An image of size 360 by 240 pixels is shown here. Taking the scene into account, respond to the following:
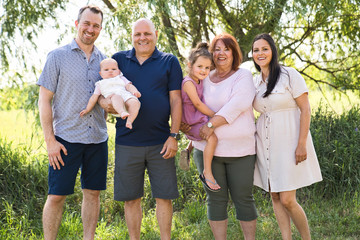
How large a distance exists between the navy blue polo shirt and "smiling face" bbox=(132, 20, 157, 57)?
3.0 inches

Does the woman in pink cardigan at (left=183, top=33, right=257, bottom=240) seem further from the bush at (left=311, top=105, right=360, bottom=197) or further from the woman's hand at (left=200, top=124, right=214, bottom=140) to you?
the bush at (left=311, top=105, right=360, bottom=197)

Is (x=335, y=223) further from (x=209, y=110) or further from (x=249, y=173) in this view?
(x=209, y=110)

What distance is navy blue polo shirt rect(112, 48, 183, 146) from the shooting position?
3129mm

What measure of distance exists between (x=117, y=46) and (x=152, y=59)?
7.32 feet

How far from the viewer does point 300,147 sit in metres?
3.02

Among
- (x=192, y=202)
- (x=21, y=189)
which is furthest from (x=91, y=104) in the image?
(x=21, y=189)

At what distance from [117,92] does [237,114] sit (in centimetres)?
91

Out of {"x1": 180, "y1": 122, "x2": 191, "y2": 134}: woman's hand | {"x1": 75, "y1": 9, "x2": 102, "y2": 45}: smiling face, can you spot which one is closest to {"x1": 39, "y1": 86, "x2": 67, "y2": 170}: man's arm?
{"x1": 75, "y1": 9, "x2": 102, "y2": 45}: smiling face

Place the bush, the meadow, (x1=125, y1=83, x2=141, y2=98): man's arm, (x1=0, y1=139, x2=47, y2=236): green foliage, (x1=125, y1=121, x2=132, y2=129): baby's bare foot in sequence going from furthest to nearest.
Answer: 1. the bush
2. (x1=0, y1=139, x2=47, y2=236): green foliage
3. the meadow
4. (x1=125, y1=83, x2=141, y2=98): man's arm
5. (x1=125, y1=121, x2=132, y2=129): baby's bare foot

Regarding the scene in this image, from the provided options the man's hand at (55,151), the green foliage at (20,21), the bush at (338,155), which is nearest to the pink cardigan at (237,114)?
the man's hand at (55,151)

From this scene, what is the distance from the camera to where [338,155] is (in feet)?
15.7

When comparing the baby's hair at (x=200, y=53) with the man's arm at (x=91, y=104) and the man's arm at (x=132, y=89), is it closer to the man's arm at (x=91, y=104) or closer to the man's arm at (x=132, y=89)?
the man's arm at (x=132, y=89)

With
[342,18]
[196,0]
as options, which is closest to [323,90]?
[342,18]

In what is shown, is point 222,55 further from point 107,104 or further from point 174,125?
point 107,104
